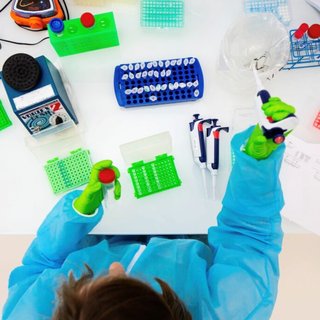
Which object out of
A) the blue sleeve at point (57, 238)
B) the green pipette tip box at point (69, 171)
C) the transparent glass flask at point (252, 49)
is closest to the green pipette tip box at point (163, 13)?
the transparent glass flask at point (252, 49)

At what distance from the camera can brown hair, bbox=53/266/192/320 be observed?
50 centimetres

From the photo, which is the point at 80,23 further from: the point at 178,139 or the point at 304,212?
the point at 304,212

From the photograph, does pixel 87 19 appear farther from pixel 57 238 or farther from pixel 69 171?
pixel 57 238

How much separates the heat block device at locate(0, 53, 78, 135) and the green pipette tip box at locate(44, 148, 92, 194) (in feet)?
0.38

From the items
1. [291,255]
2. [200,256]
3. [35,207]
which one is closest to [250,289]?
[200,256]

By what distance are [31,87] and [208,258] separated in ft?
1.73

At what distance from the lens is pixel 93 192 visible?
0.71 metres

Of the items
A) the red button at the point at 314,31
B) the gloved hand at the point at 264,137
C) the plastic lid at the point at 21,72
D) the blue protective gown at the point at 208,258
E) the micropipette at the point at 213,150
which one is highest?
the plastic lid at the point at 21,72

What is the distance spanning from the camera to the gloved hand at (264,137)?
587 millimetres

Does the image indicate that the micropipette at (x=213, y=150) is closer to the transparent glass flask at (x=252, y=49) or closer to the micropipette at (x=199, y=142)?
the micropipette at (x=199, y=142)

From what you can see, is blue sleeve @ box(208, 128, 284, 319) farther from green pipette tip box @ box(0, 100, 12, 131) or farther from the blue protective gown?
green pipette tip box @ box(0, 100, 12, 131)

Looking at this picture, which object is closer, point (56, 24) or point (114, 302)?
point (114, 302)

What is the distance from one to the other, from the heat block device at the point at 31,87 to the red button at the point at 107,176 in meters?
0.21

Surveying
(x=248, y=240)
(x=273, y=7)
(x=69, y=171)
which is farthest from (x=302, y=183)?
(x=69, y=171)
